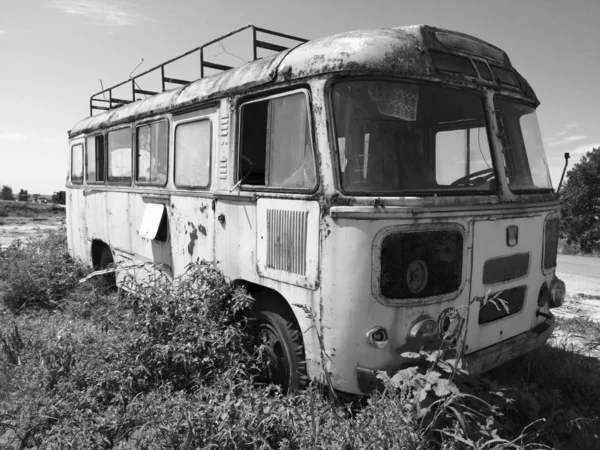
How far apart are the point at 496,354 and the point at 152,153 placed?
4.22m

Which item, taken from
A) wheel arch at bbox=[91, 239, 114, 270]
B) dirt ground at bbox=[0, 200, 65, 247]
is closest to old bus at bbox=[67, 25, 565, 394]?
wheel arch at bbox=[91, 239, 114, 270]

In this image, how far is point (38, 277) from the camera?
7070 millimetres

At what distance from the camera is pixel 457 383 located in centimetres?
303

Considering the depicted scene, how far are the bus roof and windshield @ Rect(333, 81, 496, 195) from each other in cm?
10

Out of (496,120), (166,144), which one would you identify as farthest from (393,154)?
(166,144)

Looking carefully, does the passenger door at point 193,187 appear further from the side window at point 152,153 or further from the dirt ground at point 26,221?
the dirt ground at point 26,221

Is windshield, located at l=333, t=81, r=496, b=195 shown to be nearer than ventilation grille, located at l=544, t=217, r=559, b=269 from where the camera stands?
Yes

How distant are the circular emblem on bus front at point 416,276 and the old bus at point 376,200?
0.01 metres

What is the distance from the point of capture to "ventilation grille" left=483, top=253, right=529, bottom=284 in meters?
3.54

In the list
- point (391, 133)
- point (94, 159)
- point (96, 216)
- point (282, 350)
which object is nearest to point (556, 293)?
point (391, 133)

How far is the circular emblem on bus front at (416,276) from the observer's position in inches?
124

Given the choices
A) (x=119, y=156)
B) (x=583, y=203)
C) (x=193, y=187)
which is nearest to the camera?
(x=193, y=187)

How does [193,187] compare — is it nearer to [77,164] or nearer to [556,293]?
[556,293]

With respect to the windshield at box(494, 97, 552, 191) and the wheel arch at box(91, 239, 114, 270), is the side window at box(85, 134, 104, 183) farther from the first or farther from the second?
the windshield at box(494, 97, 552, 191)
